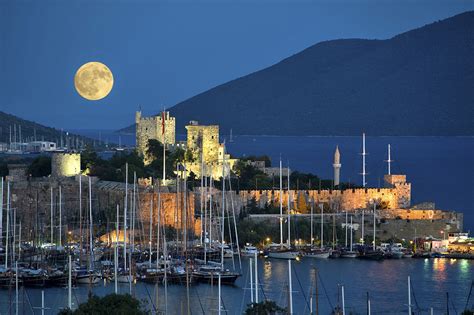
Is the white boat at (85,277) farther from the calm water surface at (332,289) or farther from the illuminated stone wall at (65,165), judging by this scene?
the illuminated stone wall at (65,165)

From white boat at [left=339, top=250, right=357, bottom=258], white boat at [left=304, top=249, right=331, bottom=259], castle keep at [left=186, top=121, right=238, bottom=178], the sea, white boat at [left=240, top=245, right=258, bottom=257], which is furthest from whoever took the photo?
castle keep at [left=186, top=121, right=238, bottom=178]

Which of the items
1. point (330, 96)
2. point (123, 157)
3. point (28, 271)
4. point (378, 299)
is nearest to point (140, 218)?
point (28, 271)

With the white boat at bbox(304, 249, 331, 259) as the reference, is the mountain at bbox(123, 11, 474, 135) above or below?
above

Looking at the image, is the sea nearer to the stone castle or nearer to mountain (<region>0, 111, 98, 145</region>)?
the stone castle

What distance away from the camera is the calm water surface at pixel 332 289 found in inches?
1360

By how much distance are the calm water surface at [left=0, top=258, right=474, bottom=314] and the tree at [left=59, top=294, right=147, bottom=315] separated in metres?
4.19

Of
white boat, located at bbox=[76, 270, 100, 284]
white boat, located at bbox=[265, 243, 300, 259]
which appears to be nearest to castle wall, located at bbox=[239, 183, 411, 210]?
white boat, located at bbox=[265, 243, 300, 259]

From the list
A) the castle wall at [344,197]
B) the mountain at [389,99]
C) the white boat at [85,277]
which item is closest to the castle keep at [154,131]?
the castle wall at [344,197]

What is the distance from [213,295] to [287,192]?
17350 millimetres

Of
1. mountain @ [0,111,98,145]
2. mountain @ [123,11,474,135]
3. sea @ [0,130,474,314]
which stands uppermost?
mountain @ [123,11,474,135]

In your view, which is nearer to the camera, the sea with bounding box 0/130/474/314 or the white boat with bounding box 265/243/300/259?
the sea with bounding box 0/130/474/314

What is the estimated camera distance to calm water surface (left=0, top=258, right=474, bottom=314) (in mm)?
34544

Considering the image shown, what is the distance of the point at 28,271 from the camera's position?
38375mm

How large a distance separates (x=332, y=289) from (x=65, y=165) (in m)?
18.3
